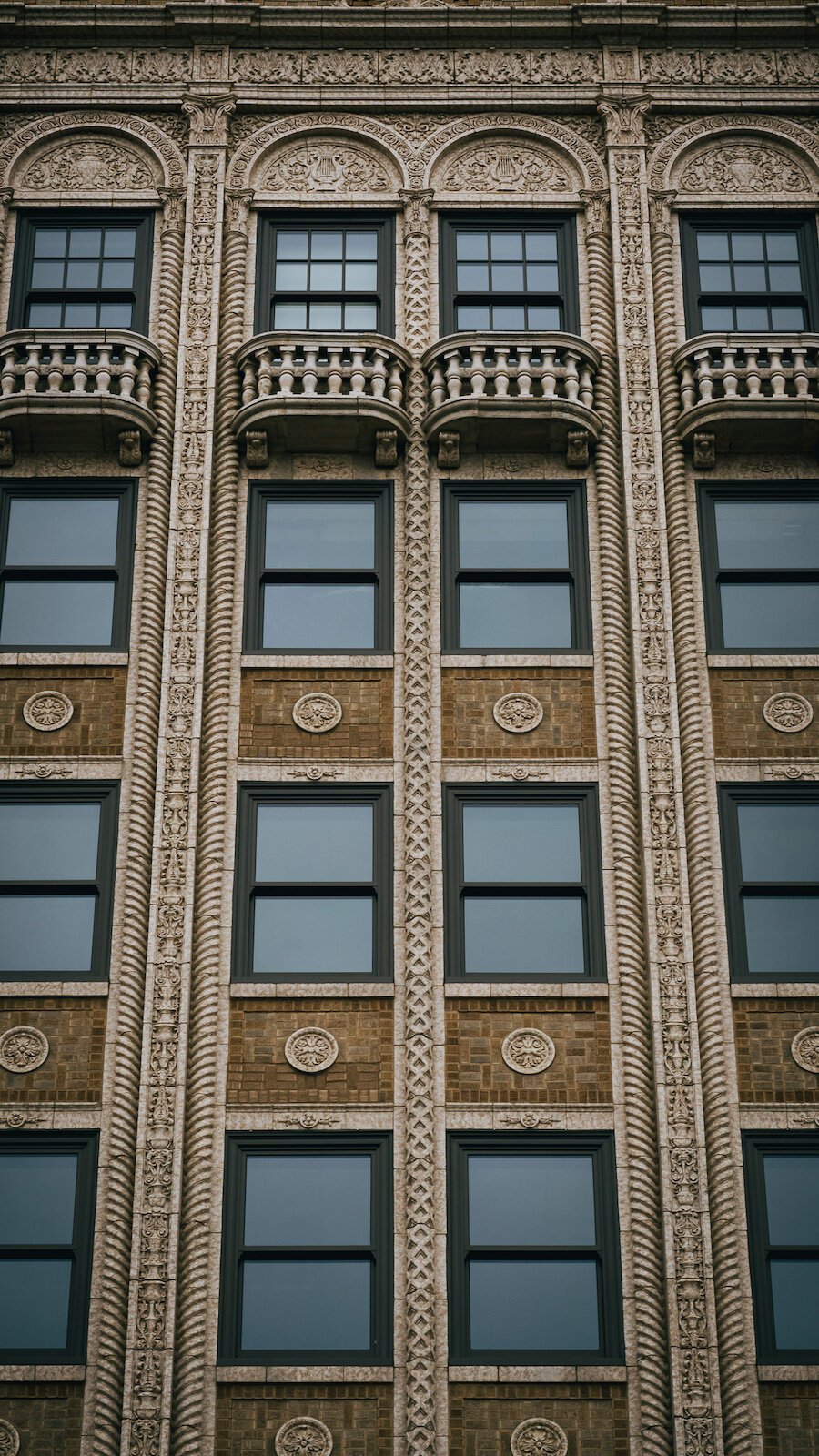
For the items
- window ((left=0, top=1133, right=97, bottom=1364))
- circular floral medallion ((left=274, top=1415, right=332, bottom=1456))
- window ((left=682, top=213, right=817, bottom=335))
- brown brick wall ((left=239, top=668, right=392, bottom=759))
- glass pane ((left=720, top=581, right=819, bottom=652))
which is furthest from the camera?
window ((left=682, top=213, right=817, bottom=335))

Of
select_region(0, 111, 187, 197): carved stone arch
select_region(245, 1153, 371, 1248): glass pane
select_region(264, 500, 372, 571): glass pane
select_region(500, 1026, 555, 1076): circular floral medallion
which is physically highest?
select_region(0, 111, 187, 197): carved stone arch

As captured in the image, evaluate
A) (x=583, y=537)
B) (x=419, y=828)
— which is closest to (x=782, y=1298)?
(x=419, y=828)

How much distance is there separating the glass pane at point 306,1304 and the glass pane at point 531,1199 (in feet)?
4.40

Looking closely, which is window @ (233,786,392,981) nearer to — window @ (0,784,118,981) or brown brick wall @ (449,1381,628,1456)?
Result: window @ (0,784,118,981)

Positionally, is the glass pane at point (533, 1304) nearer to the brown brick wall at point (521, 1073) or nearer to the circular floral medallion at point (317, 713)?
the brown brick wall at point (521, 1073)

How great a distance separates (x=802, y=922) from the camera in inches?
875

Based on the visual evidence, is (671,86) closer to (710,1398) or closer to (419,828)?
(419,828)

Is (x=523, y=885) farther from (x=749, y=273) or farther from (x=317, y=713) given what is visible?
(x=749, y=273)

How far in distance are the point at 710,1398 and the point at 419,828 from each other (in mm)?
6675

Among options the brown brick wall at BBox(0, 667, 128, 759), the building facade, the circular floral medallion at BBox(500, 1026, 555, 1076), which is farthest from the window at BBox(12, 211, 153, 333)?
the circular floral medallion at BBox(500, 1026, 555, 1076)

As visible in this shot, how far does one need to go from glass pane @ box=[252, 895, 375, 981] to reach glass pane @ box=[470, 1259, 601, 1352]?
11.5 ft

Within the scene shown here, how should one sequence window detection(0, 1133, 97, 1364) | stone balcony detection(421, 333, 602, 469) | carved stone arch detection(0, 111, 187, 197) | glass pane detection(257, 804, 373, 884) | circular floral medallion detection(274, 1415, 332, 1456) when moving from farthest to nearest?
carved stone arch detection(0, 111, 187, 197)
stone balcony detection(421, 333, 602, 469)
glass pane detection(257, 804, 373, 884)
window detection(0, 1133, 97, 1364)
circular floral medallion detection(274, 1415, 332, 1456)

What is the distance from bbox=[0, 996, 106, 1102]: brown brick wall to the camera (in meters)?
21.1

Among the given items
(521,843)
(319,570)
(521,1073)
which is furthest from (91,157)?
(521,1073)
